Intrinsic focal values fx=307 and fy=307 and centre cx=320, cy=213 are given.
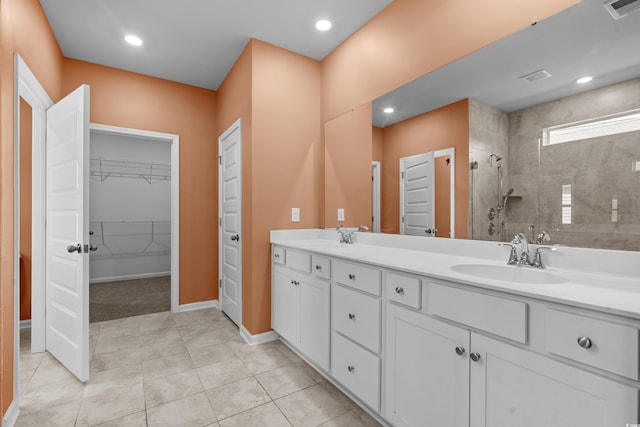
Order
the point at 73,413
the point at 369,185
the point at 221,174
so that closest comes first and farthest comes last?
the point at 73,413
the point at 369,185
the point at 221,174

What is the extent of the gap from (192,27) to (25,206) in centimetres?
235

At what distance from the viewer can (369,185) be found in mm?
2492

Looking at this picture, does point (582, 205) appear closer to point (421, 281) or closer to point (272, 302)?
point (421, 281)

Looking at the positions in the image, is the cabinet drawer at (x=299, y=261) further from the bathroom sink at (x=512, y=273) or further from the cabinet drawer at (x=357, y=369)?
the bathroom sink at (x=512, y=273)

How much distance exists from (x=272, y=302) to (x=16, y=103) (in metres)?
2.18

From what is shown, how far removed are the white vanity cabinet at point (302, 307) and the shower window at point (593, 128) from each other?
138 centimetres

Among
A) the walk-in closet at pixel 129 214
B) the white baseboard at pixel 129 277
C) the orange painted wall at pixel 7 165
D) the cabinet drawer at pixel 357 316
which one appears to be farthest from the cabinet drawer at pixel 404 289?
the white baseboard at pixel 129 277

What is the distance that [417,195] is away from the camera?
211cm

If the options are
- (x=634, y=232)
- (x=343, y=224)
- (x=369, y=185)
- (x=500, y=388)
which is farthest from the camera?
(x=343, y=224)

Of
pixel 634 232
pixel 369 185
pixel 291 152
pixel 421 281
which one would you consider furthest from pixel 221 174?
pixel 634 232

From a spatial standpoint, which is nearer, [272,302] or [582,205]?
[582,205]

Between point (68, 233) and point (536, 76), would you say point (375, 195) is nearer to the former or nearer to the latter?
point (536, 76)

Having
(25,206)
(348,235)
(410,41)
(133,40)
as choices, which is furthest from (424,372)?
(25,206)

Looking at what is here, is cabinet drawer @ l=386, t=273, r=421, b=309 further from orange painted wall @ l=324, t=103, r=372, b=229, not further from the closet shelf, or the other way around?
the closet shelf
